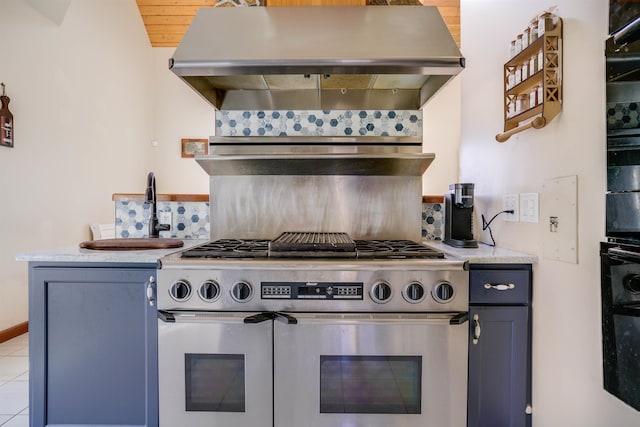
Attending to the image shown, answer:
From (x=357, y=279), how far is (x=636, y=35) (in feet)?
3.61

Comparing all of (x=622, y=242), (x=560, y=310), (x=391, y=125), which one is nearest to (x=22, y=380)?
(x=391, y=125)

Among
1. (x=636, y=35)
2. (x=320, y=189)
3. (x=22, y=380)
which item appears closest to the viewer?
(x=636, y=35)

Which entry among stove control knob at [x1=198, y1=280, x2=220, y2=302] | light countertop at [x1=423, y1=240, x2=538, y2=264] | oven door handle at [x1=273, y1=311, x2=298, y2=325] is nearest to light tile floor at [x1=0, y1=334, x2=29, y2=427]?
stove control knob at [x1=198, y1=280, x2=220, y2=302]

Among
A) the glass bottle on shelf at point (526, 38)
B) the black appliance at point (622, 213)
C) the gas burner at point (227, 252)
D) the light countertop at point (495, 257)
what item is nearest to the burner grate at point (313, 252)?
the gas burner at point (227, 252)

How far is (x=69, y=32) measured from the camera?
11.7 ft

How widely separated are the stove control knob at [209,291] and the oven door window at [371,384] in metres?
0.50

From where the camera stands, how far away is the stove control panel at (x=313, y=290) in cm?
133

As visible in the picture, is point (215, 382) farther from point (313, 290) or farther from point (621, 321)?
point (621, 321)

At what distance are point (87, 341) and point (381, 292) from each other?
4.12 feet

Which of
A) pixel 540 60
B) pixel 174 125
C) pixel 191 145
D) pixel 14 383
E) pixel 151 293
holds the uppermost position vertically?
pixel 174 125

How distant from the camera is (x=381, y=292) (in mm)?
1309

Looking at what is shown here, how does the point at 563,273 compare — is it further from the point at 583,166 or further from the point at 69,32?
the point at 69,32

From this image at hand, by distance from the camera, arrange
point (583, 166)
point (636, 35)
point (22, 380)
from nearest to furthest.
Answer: point (636, 35), point (583, 166), point (22, 380)

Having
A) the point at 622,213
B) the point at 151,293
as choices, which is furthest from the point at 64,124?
the point at 622,213
